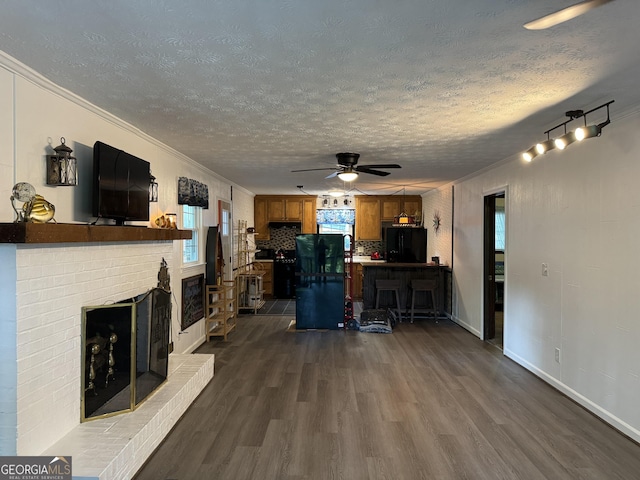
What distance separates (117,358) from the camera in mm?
2619

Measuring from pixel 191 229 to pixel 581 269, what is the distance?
Answer: 4.36 meters

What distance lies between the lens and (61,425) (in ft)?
7.25

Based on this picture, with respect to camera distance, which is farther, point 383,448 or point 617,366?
point 617,366

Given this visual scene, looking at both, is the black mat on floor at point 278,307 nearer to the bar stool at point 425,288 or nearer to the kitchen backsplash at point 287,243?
the kitchen backsplash at point 287,243

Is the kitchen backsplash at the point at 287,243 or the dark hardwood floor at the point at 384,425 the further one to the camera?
the kitchen backsplash at the point at 287,243

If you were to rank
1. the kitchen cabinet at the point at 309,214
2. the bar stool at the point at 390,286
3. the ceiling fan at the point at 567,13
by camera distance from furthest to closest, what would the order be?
the kitchen cabinet at the point at 309,214, the bar stool at the point at 390,286, the ceiling fan at the point at 567,13

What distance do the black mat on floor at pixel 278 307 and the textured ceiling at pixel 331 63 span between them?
439 centimetres

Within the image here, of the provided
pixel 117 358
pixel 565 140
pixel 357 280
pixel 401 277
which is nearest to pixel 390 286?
→ pixel 401 277

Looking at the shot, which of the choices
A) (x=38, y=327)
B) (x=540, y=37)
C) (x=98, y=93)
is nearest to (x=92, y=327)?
(x=38, y=327)

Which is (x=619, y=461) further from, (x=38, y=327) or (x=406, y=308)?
(x=406, y=308)

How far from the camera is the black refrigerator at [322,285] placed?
588 cm

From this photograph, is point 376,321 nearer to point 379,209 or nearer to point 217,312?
point 217,312

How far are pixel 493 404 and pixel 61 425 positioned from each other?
3293mm

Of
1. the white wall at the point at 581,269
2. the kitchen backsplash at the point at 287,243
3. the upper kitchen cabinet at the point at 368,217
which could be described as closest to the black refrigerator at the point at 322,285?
the white wall at the point at 581,269
